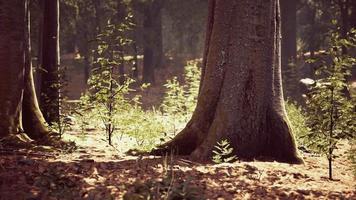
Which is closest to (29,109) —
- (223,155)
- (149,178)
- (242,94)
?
(149,178)

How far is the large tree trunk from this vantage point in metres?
7.56

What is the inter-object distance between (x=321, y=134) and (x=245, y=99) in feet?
4.50

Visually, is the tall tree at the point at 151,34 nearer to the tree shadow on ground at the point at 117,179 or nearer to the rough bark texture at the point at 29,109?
the rough bark texture at the point at 29,109

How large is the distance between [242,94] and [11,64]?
4.15m

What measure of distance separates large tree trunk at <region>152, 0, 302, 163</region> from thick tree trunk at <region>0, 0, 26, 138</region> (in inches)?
104

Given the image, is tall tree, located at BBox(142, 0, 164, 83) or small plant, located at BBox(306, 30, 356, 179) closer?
small plant, located at BBox(306, 30, 356, 179)

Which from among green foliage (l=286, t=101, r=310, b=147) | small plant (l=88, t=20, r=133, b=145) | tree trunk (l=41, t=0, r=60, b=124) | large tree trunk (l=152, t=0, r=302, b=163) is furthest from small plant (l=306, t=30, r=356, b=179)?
tree trunk (l=41, t=0, r=60, b=124)

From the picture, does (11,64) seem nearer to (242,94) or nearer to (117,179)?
(117,179)

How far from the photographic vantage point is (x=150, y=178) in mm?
6117

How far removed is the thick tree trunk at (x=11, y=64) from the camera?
778 centimetres

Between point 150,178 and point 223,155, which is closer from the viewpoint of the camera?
point 150,178

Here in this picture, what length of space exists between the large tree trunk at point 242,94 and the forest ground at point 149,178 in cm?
49

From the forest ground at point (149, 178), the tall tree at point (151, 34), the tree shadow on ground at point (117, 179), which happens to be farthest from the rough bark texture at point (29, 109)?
the tall tree at point (151, 34)

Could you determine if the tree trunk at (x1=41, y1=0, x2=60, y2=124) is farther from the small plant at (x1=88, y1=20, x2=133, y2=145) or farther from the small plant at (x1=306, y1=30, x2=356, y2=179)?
the small plant at (x1=306, y1=30, x2=356, y2=179)
